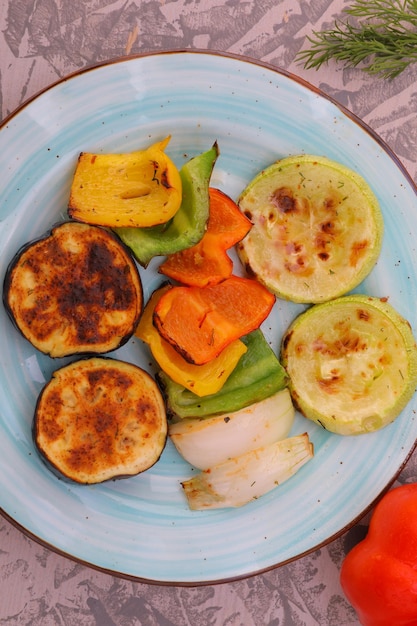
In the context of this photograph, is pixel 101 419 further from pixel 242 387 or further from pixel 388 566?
pixel 388 566

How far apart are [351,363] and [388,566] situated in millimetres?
679

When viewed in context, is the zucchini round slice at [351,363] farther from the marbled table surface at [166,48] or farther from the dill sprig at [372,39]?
the dill sprig at [372,39]

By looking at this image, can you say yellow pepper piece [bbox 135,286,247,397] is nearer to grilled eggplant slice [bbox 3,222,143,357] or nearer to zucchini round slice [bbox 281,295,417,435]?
grilled eggplant slice [bbox 3,222,143,357]

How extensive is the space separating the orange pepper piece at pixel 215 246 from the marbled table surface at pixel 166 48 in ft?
1.93

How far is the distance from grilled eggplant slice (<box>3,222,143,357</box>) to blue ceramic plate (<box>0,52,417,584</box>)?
11cm

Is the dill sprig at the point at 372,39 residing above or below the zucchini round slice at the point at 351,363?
above

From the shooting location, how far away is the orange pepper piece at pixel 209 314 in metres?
1.91

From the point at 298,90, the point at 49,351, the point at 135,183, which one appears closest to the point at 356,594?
the point at 49,351

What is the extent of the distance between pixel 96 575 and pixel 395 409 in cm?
120

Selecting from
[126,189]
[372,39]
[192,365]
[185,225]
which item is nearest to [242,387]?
[192,365]

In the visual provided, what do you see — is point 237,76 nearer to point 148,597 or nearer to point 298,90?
point 298,90

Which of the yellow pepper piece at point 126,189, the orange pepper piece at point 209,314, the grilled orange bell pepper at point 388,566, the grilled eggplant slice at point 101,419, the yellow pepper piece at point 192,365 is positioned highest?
the yellow pepper piece at point 126,189

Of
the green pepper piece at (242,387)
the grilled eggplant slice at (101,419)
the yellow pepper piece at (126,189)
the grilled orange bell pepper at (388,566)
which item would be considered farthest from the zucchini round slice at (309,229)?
the grilled orange bell pepper at (388,566)

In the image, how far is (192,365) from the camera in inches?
77.4
